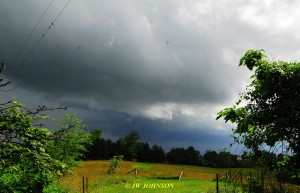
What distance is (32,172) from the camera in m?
7.38

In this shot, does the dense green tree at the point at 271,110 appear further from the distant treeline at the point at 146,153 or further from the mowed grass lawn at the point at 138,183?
the distant treeline at the point at 146,153

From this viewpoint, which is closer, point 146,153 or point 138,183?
point 138,183

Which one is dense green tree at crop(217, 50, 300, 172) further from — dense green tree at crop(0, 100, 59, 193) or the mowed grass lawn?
the mowed grass lawn

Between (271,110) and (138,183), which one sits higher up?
(271,110)

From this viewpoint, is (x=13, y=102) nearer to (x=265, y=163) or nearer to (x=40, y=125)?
(x=40, y=125)

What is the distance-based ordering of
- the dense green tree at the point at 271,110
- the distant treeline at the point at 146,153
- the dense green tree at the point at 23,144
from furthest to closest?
1. the distant treeline at the point at 146,153
2. the dense green tree at the point at 271,110
3. the dense green tree at the point at 23,144

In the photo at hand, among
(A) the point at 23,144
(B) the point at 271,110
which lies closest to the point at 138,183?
(B) the point at 271,110

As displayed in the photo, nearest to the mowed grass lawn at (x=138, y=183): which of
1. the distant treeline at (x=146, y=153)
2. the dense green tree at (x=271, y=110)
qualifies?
the dense green tree at (x=271, y=110)

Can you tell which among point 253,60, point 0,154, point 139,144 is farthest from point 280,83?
point 139,144

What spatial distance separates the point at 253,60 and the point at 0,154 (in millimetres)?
9217

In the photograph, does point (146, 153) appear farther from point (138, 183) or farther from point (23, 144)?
point (23, 144)

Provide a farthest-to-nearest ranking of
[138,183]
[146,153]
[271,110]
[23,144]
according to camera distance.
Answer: [146,153]
[138,183]
[271,110]
[23,144]

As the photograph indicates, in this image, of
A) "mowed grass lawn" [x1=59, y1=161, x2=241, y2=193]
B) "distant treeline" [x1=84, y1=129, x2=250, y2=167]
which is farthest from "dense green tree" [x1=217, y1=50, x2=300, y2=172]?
"distant treeline" [x1=84, y1=129, x2=250, y2=167]

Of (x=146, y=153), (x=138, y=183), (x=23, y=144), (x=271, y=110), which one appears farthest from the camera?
(x=146, y=153)
